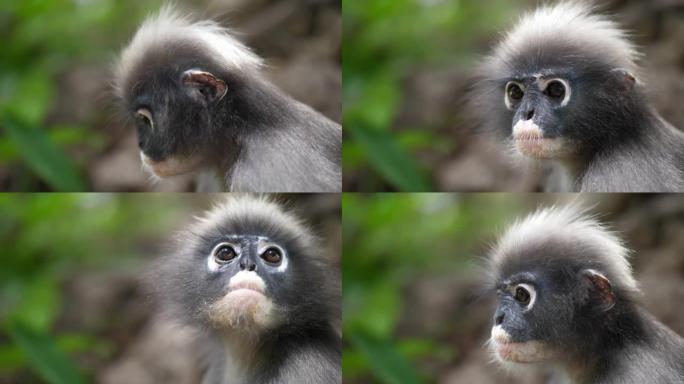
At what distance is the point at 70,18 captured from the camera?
2.81 m

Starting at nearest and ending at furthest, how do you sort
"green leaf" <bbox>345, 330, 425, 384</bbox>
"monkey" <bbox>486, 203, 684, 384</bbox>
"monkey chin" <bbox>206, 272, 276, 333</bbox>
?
"monkey chin" <bbox>206, 272, 276, 333</bbox> → "monkey" <bbox>486, 203, 684, 384</bbox> → "green leaf" <bbox>345, 330, 425, 384</bbox>

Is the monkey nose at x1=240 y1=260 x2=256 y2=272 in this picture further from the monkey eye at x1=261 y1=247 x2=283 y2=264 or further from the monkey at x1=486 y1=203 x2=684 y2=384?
the monkey at x1=486 y1=203 x2=684 y2=384

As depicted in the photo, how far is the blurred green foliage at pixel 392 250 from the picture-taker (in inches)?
113

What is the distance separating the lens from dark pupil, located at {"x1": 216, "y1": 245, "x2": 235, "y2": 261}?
2.55 metres

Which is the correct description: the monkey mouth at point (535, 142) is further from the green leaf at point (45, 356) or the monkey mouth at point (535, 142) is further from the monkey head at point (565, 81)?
the green leaf at point (45, 356)

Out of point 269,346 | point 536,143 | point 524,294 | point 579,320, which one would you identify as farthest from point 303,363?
point 536,143

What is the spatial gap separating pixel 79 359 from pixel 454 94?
1.75 m

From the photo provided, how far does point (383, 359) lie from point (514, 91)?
95cm

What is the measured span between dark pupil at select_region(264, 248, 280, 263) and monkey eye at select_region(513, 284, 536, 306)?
0.69 meters

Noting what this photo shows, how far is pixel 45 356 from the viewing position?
10.7 feet

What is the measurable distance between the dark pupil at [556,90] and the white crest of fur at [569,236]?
404 mm

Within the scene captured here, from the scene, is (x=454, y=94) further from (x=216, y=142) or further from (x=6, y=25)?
(x=6, y=25)

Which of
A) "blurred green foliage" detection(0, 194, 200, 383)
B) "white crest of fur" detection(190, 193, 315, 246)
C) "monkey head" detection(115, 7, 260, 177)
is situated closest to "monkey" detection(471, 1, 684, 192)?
"white crest of fur" detection(190, 193, 315, 246)

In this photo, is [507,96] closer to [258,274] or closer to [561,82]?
[561,82]
